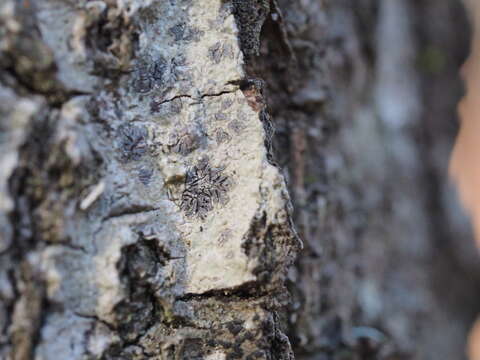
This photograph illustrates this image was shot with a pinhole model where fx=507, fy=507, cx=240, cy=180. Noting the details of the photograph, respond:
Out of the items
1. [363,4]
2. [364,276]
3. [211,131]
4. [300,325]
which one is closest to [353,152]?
[364,276]

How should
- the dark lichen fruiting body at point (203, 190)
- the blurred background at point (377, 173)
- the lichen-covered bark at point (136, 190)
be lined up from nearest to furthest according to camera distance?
1. the lichen-covered bark at point (136, 190)
2. the dark lichen fruiting body at point (203, 190)
3. the blurred background at point (377, 173)

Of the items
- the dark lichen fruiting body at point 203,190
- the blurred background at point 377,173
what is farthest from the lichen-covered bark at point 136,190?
the blurred background at point 377,173

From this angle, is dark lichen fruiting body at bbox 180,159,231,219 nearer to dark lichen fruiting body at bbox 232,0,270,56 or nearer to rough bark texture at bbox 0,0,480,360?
rough bark texture at bbox 0,0,480,360

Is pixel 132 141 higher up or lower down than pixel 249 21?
lower down

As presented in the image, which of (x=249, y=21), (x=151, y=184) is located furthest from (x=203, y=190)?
(x=249, y=21)

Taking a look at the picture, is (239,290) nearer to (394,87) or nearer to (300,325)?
(300,325)

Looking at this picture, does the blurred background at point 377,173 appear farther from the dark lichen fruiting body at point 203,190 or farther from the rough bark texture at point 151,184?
the dark lichen fruiting body at point 203,190

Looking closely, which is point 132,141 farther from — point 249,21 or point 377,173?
point 377,173

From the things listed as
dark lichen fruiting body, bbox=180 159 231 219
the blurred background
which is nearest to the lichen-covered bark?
dark lichen fruiting body, bbox=180 159 231 219
